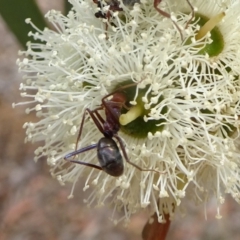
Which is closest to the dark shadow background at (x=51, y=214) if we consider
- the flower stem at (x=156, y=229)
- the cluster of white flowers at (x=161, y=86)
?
the flower stem at (x=156, y=229)

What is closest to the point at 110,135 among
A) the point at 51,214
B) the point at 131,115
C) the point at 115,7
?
the point at 131,115

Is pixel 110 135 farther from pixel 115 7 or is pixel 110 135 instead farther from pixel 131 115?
pixel 115 7

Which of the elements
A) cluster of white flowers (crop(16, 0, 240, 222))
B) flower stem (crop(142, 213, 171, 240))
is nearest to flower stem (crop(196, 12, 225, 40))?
cluster of white flowers (crop(16, 0, 240, 222))

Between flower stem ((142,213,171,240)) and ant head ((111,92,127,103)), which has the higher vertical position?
ant head ((111,92,127,103))

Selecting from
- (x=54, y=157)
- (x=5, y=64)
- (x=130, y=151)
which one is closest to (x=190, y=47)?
(x=130, y=151)

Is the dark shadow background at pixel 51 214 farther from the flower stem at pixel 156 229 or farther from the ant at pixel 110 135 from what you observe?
the ant at pixel 110 135

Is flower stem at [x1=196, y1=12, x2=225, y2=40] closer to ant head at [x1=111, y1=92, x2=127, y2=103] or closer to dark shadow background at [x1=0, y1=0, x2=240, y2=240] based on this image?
ant head at [x1=111, y1=92, x2=127, y2=103]
